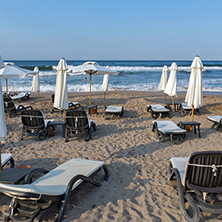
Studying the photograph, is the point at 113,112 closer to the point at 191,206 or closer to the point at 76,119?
the point at 76,119

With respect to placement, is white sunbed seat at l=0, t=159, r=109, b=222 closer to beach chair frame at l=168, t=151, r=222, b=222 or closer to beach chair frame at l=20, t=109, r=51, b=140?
beach chair frame at l=168, t=151, r=222, b=222

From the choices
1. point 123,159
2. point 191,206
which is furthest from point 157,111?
point 191,206

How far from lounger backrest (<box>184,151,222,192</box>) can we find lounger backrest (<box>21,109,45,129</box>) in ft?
15.6

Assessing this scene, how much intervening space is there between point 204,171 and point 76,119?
4.12m

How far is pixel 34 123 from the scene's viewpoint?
21.8ft

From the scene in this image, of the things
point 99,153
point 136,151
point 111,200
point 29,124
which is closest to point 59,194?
point 111,200

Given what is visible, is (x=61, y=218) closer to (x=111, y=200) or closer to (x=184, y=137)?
(x=111, y=200)

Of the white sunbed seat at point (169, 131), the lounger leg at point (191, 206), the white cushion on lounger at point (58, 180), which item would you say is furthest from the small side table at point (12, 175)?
the white sunbed seat at point (169, 131)

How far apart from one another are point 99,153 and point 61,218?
2636 mm

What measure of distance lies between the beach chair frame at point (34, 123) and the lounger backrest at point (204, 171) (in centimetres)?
469

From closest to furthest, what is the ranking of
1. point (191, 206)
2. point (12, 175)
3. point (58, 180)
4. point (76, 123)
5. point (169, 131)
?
point (191, 206)
point (58, 180)
point (12, 175)
point (169, 131)
point (76, 123)

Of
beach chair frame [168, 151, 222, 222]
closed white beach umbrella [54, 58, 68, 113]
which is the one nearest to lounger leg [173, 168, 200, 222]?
beach chair frame [168, 151, 222, 222]

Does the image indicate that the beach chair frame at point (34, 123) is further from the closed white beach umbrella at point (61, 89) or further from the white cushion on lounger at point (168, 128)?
the white cushion on lounger at point (168, 128)

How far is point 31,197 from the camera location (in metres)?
2.62
